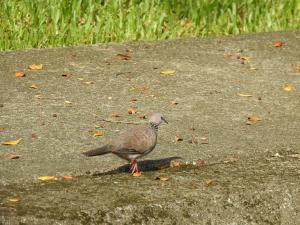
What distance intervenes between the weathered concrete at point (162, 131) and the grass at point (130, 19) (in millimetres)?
511

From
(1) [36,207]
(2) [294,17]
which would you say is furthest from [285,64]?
(1) [36,207]

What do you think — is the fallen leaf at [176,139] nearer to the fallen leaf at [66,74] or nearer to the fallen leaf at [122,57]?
the fallen leaf at [66,74]

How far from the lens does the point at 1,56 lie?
7.49m

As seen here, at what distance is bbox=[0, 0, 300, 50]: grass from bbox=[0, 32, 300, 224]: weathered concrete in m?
0.51

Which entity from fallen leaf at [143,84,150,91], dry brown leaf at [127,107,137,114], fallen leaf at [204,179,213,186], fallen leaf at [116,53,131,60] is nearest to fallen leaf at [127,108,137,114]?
dry brown leaf at [127,107,137,114]

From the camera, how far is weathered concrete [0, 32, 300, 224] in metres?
4.73

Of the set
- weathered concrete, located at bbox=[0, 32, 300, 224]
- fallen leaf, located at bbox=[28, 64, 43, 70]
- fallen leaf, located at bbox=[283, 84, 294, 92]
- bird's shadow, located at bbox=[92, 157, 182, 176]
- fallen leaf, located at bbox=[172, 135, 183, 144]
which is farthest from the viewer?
fallen leaf, located at bbox=[28, 64, 43, 70]

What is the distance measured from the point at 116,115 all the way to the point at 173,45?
1.91 metres

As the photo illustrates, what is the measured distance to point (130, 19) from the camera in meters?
8.55

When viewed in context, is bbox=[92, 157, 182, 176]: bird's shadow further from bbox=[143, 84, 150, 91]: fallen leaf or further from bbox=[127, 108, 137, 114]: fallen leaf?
bbox=[143, 84, 150, 91]: fallen leaf

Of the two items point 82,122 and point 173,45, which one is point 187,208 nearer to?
point 82,122

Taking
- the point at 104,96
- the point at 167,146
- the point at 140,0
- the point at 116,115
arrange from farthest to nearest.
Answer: the point at 140,0, the point at 104,96, the point at 116,115, the point at 167,146

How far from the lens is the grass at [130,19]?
8.30 m

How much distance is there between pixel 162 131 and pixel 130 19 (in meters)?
2.72
